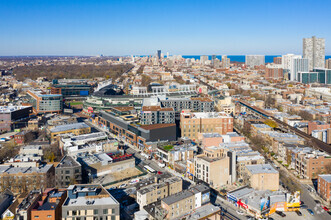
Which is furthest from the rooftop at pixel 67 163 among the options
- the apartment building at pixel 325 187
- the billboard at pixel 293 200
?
the apartment building at pixel 325 187

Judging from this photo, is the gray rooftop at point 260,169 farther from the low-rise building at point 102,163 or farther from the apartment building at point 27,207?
the apartment building at point 27,207

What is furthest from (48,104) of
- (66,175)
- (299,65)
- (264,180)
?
(299,65)

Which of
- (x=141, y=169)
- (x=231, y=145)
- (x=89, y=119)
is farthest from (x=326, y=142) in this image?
(x=89, y=119)

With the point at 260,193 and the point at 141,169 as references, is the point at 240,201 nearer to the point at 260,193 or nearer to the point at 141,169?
the point at 260,193

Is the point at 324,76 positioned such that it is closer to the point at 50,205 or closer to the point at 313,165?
the point at 313,165

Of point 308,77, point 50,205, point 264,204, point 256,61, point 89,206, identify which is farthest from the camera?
point 256,61

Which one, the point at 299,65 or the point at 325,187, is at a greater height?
the point at 299,65
